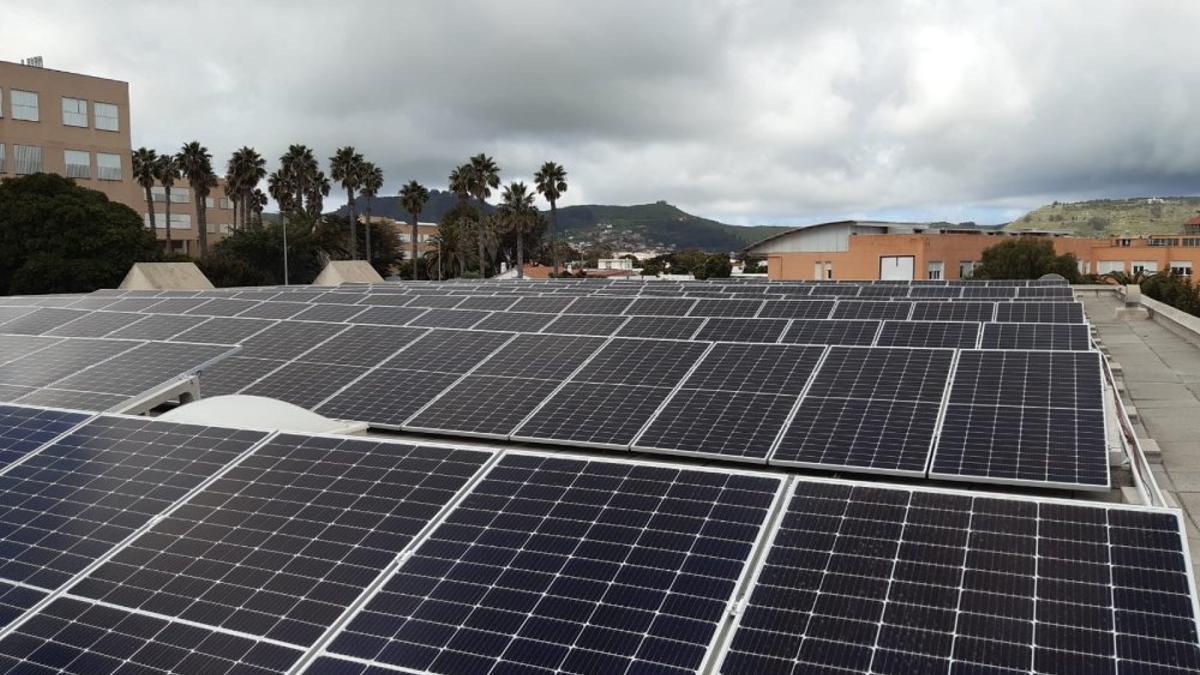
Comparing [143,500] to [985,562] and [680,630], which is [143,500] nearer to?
[680,630]

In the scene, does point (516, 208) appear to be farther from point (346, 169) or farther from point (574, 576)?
point (574, 576)

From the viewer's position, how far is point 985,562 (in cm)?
624

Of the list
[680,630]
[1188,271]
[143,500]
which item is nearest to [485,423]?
[143,500]

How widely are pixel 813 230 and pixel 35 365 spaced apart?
94.3m

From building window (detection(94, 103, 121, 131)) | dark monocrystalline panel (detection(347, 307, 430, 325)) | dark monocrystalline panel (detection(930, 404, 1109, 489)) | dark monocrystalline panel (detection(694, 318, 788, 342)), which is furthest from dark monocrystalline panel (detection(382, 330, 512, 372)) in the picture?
building window (detection(94, 103, 121, 131))

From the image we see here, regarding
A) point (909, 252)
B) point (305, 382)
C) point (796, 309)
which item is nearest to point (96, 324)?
point (305, 382)

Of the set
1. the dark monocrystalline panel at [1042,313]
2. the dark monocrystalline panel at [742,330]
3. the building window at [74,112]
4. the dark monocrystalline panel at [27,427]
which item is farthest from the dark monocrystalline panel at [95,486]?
the building window at [74,112]

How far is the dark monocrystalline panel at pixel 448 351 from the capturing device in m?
16.8

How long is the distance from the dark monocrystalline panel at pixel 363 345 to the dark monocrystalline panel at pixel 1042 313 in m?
14.5

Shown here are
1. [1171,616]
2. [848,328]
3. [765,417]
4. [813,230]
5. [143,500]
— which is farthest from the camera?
[813,230]

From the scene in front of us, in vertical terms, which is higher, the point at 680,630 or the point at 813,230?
the point at 813,230

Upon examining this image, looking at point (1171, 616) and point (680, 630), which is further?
point (680, 630)

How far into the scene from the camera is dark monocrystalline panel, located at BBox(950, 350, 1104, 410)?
1270cm

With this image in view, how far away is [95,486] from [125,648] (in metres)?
3.03
